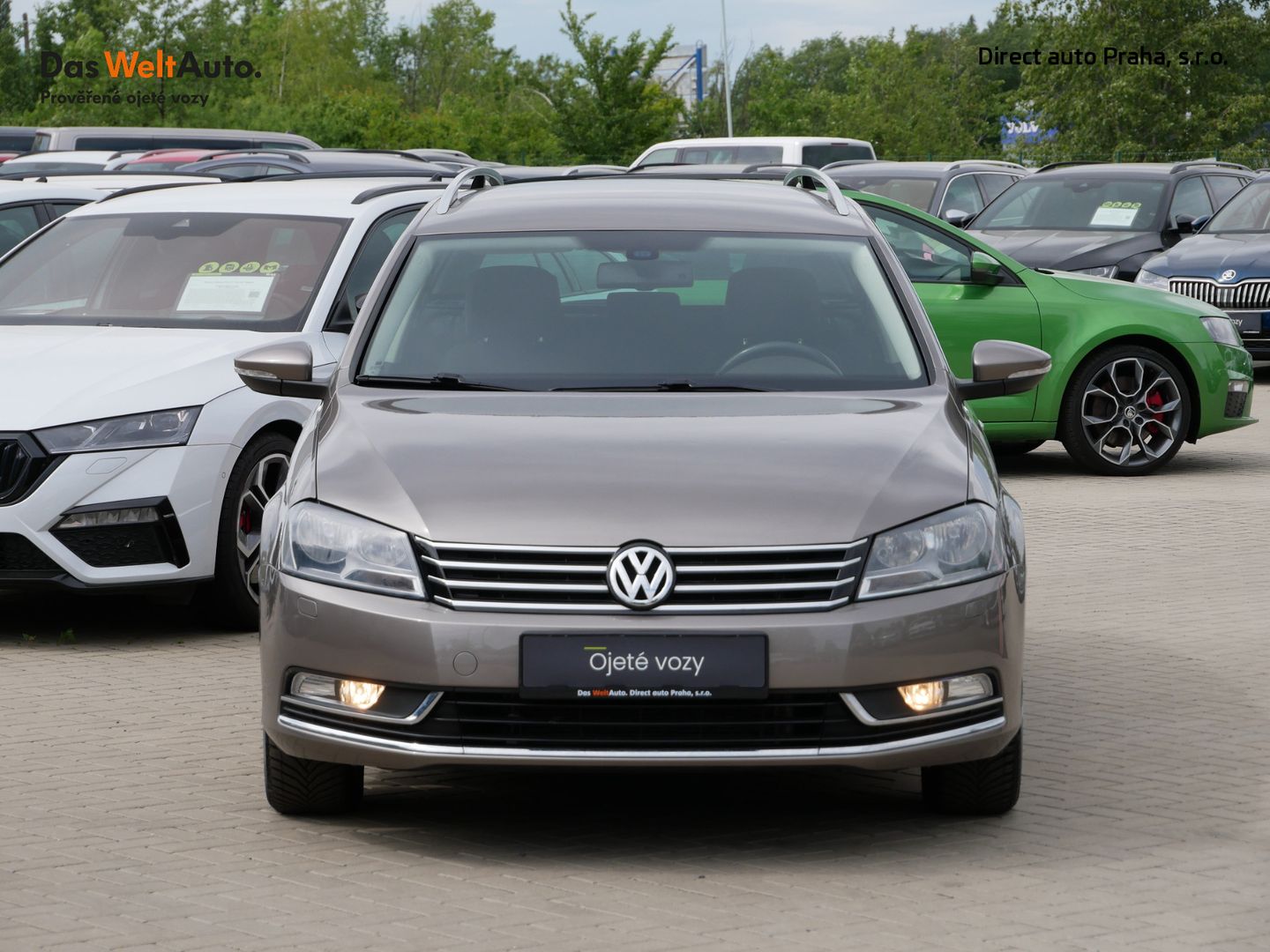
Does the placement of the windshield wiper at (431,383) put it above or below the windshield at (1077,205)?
above

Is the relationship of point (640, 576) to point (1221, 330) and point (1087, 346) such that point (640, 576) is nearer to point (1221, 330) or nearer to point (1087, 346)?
point (1087, 346)

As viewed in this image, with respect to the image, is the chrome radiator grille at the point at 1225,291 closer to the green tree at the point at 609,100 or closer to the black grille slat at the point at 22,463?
the black grille slat at the point at 22,463

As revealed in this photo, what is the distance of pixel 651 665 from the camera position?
4.50 m

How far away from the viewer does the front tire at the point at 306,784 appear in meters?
5.06

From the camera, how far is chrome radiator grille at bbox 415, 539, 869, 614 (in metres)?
4.52

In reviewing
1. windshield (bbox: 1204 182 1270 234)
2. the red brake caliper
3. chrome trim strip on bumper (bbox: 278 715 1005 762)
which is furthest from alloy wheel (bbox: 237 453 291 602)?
windshield (bbox: 1204 182 1270 234)

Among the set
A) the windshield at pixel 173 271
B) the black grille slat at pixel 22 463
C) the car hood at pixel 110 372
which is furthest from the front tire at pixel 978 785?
the windshield at pixel 173 271

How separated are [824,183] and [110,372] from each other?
8.98ft

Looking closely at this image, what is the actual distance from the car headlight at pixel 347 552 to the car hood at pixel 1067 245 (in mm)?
13108

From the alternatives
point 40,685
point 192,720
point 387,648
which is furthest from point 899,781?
point 40,685

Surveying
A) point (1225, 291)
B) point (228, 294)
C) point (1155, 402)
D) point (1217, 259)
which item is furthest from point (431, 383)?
point (1217, 259)

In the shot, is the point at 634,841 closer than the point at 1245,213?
Yes

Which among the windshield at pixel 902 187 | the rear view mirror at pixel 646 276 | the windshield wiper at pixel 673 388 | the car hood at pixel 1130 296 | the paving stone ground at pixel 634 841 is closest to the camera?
the paving stone ground at pixel 634 841

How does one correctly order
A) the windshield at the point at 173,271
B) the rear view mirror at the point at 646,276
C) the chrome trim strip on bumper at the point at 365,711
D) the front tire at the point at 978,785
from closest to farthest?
1. the chrome trim strip on bumper at the point at 365,711
2. the front tire at the point at 978,785
3. the rear view mirror at the point at 646,276
4. the windshield at the point at 173,271
